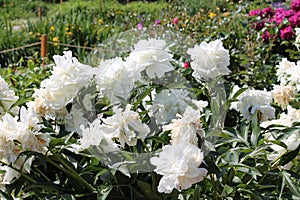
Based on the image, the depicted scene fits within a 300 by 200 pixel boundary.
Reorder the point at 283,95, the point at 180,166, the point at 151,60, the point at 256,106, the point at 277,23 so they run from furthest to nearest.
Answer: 1. the point at 277,23
2. the point at 283,95
3. the point at 256,106
4. the point at 151,60
5. the point at 180,166

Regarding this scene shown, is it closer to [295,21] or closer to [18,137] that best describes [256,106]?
[18,137]

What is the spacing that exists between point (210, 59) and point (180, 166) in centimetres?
48

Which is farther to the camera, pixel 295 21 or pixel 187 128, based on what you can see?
pixel 295 21

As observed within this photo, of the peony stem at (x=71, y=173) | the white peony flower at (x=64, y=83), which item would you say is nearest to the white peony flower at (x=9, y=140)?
the peony stem at (x=71, y=173)

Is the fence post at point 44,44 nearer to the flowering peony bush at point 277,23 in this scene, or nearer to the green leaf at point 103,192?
the flowering peony bush at point 277,23

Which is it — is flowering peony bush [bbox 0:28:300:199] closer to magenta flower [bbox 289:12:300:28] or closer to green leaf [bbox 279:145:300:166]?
green leaf [bbox 279:145:300:166]

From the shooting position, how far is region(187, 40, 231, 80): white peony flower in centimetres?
151

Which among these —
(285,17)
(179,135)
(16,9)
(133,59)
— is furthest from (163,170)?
(16,9)

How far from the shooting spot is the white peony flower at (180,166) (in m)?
1.14

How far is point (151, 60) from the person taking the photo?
1481 millimetres

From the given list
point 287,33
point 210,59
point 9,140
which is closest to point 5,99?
point 9,140

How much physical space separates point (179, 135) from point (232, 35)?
10.4ft

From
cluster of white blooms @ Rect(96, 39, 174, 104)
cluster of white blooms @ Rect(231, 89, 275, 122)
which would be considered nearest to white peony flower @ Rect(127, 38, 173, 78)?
cluster of white blooms @ Rect(96, 39, 174, 104)

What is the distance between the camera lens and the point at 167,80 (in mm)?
1576
